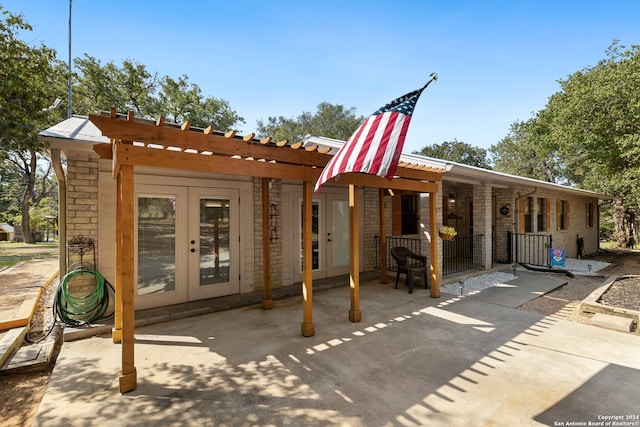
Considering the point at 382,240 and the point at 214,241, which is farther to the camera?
the point at 382,240

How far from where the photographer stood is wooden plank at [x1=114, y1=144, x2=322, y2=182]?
283cm

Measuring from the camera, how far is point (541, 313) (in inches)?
197

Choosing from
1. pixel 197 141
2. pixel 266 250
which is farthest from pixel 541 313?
pixel 197 141

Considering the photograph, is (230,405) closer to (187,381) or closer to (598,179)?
(187,381)

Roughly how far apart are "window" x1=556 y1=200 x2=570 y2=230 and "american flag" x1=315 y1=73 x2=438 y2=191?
10.8 metres

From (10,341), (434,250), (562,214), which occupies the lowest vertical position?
(10,341)

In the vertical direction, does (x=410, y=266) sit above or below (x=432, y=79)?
below

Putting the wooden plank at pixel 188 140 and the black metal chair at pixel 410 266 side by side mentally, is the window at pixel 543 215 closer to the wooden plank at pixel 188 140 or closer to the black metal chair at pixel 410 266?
the black metal chair at pixel 410 266

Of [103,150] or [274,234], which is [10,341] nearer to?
[103,150]

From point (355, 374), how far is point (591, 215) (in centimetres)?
1698

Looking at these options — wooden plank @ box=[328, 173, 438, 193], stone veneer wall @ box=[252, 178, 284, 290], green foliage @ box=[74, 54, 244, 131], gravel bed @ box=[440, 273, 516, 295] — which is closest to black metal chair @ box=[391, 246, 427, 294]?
gravel bed @ box=[440, 273, 516, 295]

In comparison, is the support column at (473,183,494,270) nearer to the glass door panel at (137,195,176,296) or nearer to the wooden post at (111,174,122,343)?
the glass door panel at (137,195,176,296)

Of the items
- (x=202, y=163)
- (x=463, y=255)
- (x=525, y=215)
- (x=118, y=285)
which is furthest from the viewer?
(x=525, y=215)

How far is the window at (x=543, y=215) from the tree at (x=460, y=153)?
2309 centimetres
